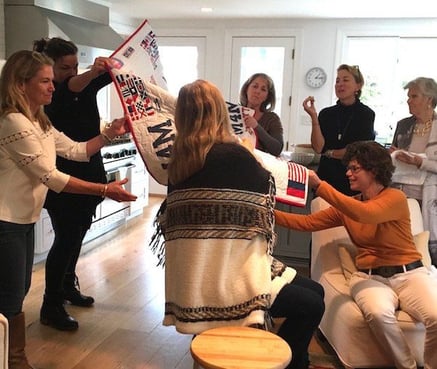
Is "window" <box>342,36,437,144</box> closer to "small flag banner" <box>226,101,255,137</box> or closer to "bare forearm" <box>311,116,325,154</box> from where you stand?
"bare forearm" <box>311,116,325,154</box>

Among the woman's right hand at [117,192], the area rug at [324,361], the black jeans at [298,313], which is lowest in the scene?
the area rug at [324,361]

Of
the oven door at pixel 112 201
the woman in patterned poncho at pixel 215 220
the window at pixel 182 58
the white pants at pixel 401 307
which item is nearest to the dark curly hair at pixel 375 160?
the white pants at pixel 401 307

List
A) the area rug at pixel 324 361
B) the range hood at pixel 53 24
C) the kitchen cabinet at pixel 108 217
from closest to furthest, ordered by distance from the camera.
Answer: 1. the area rug at pixel 324 361
2. the kitchen cabinet at pixel 108 217
3. the range hood at pixel 53 24

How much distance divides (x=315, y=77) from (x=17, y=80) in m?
4.29

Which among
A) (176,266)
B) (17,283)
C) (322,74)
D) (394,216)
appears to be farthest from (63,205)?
(322,74)

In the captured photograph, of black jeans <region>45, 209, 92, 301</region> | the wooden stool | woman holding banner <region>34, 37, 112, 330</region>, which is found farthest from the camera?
black jeans <region>45, 209, 92, 301</region>

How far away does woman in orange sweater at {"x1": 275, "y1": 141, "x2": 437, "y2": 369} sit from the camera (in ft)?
6.77

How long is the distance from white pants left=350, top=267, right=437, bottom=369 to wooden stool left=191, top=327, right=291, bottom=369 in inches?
29.0

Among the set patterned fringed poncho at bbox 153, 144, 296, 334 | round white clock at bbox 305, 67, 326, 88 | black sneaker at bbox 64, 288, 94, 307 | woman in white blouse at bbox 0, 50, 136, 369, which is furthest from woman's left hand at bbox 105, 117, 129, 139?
round white clock at bbox 305, 67, 326, 88

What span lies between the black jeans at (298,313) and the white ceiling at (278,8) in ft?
11.4

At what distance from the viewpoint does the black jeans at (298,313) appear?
175 centimetres

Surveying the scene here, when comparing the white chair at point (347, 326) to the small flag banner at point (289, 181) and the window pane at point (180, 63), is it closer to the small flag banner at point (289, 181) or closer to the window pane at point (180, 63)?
the small flag banner at point (289, 181)

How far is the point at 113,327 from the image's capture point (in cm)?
268

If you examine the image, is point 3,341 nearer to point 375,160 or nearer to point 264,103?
point 375,160
